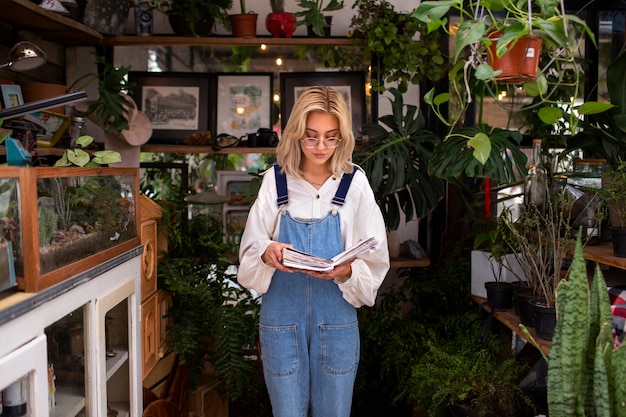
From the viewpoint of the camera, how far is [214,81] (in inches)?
174

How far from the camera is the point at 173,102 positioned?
14.5ft

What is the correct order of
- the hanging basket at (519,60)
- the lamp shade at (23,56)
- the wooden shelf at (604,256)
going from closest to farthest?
the hanging basket at (519,60), the wooden shelf at (604,256), the lamp shade at (23,56)

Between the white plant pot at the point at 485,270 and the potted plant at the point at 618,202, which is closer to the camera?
the potted plant at the point at 618,202

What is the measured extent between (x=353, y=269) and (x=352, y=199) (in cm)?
28

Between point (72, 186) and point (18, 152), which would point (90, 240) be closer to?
point (72, 186)

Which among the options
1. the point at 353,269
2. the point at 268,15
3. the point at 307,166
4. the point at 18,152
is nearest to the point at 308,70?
the point at 268,15

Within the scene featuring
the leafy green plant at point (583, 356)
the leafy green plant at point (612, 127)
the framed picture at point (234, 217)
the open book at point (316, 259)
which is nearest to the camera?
the leafy green plant at point (583, 356)

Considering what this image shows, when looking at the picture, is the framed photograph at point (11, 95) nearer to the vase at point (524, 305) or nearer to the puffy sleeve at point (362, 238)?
the puffy sleeve at point (362, 238)

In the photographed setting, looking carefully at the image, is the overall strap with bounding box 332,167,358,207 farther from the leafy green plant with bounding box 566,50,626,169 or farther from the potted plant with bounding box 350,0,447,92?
the potted plant with bounding box 350,0,447,92

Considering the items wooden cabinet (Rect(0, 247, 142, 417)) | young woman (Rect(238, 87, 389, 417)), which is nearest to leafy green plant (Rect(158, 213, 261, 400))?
wooden cabinet (Rect(0, 247, 142, 417))

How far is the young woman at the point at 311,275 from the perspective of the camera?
257 cm

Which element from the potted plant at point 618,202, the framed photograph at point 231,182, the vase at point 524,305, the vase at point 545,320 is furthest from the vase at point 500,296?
the framed photograph at point 231,182

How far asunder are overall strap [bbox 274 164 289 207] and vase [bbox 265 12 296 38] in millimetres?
1770

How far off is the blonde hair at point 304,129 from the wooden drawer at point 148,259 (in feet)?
3.11
